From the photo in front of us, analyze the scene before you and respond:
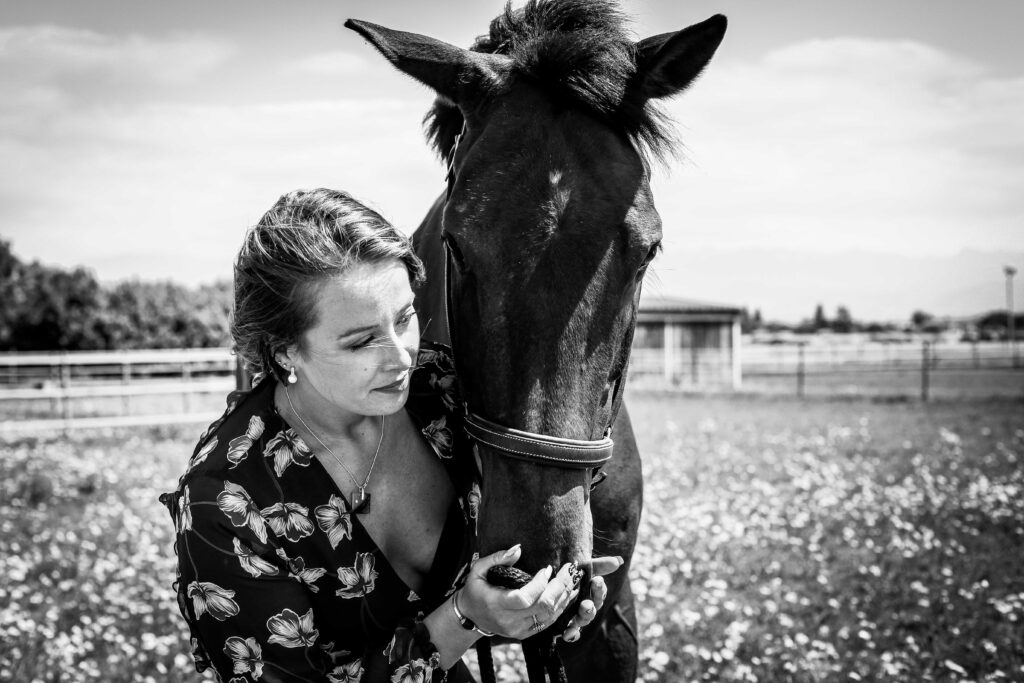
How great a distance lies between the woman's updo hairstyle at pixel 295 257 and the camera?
174 cm

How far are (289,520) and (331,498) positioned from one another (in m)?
0.11

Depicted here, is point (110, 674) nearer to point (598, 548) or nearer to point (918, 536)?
point (598, 548)

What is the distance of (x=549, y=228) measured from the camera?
1637 mm

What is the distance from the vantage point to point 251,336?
186 centimetres

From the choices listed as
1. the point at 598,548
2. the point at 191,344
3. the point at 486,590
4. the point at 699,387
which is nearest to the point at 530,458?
the point at 486,590

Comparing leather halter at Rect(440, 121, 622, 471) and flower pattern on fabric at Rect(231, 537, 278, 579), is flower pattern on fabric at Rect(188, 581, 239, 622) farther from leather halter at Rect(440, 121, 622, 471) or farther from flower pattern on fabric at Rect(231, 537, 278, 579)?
leather halter at Rect(440, 121, 622, 471)

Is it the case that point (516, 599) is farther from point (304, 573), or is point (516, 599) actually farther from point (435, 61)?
point (435, 61)

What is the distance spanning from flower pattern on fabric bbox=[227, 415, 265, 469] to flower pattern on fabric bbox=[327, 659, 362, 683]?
567 millimetres

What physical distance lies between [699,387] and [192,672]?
22158mm

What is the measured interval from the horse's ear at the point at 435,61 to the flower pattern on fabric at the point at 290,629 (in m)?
1.43

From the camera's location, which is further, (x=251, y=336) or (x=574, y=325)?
(x=251, y=336)

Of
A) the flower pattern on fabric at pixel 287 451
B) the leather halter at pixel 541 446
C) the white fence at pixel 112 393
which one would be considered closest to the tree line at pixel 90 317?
the white fence at pixel 112 393

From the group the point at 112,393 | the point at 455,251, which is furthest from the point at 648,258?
the point at 112,393

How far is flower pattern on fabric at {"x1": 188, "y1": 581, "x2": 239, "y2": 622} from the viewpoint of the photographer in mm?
1648
